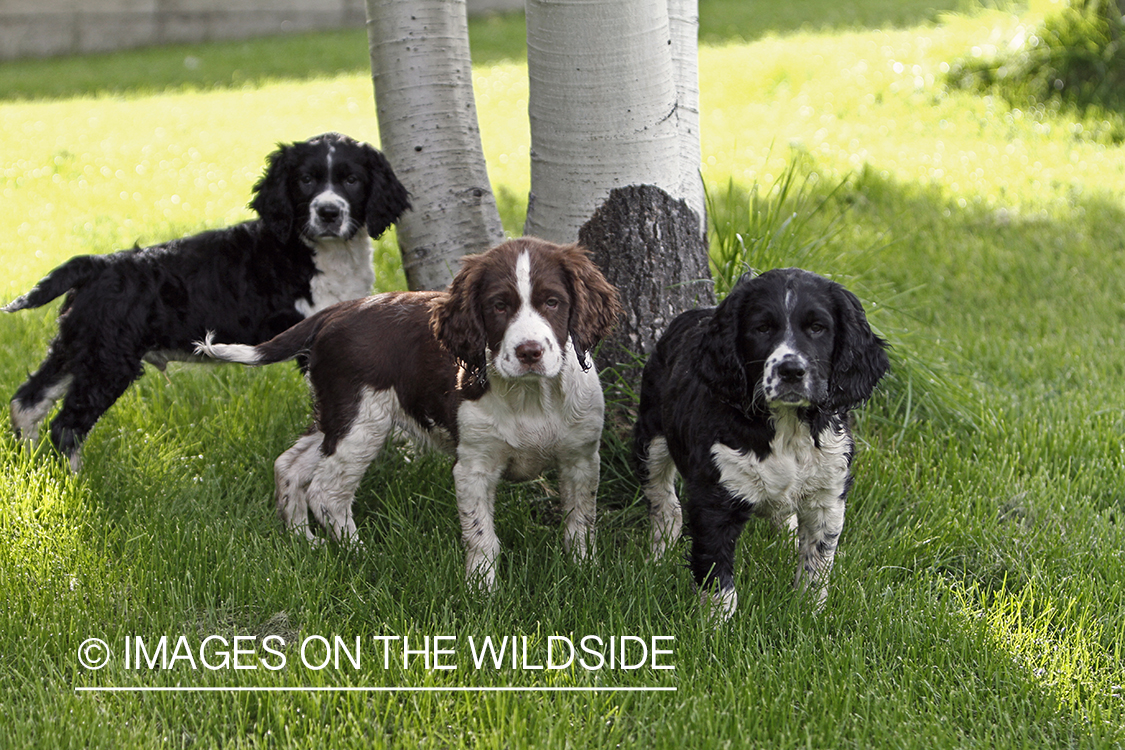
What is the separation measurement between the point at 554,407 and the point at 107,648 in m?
1.66

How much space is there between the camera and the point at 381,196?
15.7 ft

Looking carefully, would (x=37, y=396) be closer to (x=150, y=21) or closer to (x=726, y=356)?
(x=726, y=356)

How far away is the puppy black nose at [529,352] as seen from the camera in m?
3.16

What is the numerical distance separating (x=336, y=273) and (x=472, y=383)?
165 centimetres

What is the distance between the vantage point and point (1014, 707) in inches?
115

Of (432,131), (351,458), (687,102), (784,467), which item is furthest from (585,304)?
(432,131)

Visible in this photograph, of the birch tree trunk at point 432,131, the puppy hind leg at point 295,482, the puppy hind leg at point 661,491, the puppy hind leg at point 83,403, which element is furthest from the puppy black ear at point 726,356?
the puppy hind leg at point 83,403

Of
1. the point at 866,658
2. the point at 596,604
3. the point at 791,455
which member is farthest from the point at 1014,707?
the point at 596,604

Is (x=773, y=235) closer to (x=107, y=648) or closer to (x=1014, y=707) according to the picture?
(x=1014, y=707)

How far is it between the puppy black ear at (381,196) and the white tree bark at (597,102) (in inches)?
31.6

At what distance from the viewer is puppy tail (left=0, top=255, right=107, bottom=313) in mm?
4285

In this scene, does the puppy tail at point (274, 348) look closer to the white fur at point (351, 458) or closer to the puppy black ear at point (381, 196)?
the white fur at point (351, 458)

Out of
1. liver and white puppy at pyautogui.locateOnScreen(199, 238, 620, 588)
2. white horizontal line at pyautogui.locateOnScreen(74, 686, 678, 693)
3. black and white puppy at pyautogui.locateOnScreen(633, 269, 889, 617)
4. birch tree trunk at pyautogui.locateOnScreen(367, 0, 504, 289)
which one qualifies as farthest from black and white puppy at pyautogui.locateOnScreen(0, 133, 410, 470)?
black and white puppy at pyautogui.locateOnScreen(633, 269, 889, 617)

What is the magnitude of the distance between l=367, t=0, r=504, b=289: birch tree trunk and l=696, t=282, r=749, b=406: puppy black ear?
2.08 metres
